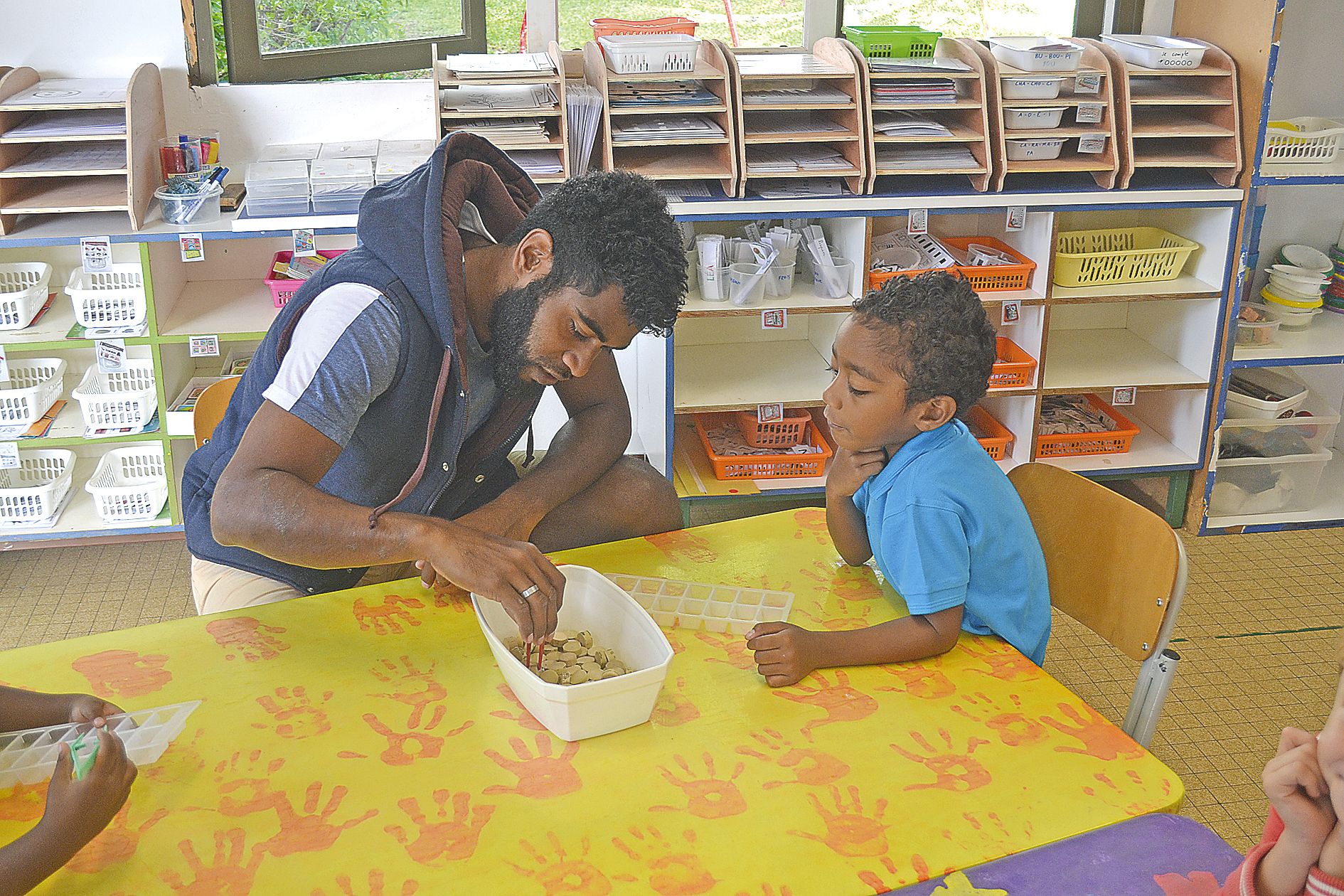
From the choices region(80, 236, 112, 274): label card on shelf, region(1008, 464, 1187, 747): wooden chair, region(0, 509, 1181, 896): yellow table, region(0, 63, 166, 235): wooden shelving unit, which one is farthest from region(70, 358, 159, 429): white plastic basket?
region(1008, 464, 1187, 747): wooden chair

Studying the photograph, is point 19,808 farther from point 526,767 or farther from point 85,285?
point 85,285

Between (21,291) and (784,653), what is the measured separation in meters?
2.60

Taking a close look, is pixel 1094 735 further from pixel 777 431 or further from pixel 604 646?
pixel 777 431

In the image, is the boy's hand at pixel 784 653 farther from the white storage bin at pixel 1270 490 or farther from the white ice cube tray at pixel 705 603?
the white storage bin at pixel 1270 490

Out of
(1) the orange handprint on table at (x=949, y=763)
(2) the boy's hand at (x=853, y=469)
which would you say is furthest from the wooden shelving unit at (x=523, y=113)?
(1) the orange handprint on table at (x=949, y=763)

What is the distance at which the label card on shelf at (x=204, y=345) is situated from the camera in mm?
2982

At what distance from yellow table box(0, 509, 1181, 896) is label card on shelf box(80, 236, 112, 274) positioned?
1691 mm

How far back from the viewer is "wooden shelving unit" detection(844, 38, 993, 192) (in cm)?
297

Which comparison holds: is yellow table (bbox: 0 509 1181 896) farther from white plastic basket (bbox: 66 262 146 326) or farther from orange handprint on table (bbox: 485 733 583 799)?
white plastic basket (bbox: 66 262 146 326)

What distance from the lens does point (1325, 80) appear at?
353 centimetres

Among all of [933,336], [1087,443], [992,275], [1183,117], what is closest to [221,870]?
[933,336]

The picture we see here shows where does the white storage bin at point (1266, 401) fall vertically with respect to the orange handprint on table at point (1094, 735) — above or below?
below

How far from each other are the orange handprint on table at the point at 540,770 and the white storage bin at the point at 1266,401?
9.35 feet

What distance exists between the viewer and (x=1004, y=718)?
4.35 ft
